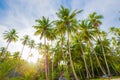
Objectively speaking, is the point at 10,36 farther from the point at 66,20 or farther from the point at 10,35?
the point at 66,20

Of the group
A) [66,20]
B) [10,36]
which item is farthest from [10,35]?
[66,20]

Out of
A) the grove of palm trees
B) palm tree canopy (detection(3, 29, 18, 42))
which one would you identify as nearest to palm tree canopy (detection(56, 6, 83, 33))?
the grove of palm trees

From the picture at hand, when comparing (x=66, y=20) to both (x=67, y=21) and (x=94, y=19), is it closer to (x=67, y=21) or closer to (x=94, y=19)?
(x=67, y=21)

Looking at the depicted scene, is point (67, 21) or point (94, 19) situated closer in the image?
point (67, 21)

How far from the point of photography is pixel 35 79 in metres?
54.0

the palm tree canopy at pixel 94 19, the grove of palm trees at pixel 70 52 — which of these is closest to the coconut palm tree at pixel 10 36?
the grove of palm trees at pixel 70 52

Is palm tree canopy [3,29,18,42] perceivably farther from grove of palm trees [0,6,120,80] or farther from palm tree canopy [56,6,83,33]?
palm tree canopy [56,6,83,33]

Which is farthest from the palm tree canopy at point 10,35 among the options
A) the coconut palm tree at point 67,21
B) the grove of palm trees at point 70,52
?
the coconut palm tree at point 67,21

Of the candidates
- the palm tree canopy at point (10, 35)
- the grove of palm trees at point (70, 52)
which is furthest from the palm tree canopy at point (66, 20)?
the palm tree canopy at point (10, 35)

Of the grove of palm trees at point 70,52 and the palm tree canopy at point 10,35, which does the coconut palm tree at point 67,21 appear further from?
the palm tree canopy at point 10,35

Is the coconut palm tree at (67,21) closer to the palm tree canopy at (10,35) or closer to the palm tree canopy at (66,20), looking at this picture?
the palm tree canopy at (66,20)

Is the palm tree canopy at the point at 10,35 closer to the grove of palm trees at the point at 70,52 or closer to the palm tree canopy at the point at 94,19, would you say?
the grove of palm trees at the point at 70,52

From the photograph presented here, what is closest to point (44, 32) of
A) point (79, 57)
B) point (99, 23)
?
point (99, 23)

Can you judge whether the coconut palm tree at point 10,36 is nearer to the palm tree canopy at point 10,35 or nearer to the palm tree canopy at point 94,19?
the palm tree canopy at point 10,35
